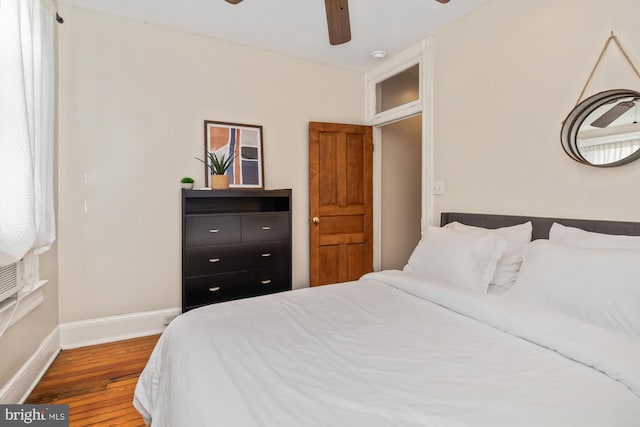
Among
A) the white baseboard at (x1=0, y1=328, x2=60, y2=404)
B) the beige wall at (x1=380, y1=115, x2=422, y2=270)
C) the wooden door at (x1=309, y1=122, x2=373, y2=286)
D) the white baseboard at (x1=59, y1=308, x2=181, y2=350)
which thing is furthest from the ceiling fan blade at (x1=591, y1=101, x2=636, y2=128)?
the white baseboard at (x1=0, y1=328, x2=60, y2=404)

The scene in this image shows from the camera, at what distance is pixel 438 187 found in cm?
301

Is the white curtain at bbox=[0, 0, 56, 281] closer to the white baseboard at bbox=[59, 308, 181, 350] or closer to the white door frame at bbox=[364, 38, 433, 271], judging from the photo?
the white baseboard at bbox=[59, 308, 181, 350]

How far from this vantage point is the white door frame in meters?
3.06

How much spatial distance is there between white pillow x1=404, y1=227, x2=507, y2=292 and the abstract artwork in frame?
189 cm

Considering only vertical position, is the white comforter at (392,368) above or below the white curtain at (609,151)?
below

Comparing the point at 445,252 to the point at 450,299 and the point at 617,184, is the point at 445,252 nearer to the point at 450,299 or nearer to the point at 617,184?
the point at 450,299

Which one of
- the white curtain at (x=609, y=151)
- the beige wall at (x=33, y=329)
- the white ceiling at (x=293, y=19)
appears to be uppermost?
the white ceiling at (x=293, y=19)

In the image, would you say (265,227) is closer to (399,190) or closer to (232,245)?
(232,245)

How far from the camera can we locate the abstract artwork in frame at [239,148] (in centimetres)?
313

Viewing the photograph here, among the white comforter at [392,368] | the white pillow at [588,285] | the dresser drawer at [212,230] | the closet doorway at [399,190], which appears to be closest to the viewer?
the white comforter at [392,368]

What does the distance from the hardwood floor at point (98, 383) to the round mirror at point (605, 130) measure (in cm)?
287

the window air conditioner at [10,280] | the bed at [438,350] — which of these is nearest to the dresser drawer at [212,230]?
the window air conditioner at [10,280]

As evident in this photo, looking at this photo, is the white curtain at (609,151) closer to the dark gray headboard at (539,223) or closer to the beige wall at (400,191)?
the dark gray headboard at (539,223)

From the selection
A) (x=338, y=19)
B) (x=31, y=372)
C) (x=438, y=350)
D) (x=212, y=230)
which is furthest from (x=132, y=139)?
(x=438, y=350)
